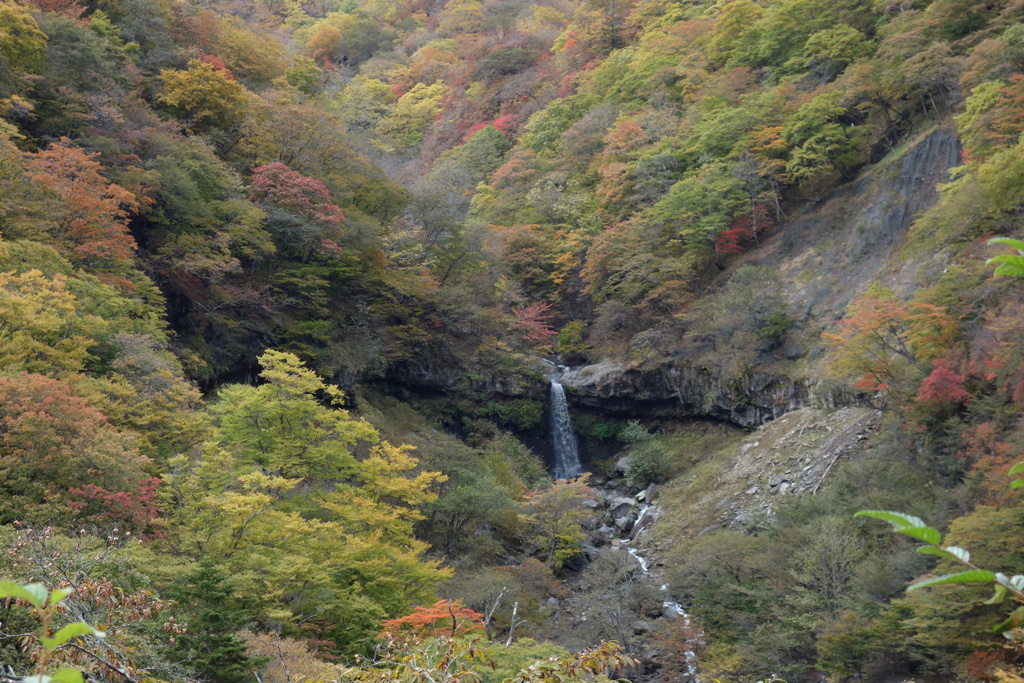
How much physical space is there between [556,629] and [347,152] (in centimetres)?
1936

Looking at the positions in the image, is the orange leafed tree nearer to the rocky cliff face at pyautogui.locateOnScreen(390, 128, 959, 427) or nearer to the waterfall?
the rocky cliff face at pyautogui.locateOnScreen(390, 128, 959, 427)

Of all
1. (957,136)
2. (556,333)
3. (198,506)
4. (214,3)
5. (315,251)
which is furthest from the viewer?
(214,3)

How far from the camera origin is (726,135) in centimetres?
2583

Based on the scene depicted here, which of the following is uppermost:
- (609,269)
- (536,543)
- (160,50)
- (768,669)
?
(160,50)

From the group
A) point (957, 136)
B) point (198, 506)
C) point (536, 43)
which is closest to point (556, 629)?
point (198, 506)

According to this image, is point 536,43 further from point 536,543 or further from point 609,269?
point 536,543

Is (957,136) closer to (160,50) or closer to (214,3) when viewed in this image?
(160,50)

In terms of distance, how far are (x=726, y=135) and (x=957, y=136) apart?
7.92 metres

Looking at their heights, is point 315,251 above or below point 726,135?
below

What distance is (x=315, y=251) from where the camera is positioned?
2298 cm

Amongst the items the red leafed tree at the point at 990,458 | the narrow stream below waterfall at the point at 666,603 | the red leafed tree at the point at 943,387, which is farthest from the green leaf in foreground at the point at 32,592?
the red leafed tree at the point at 943,387

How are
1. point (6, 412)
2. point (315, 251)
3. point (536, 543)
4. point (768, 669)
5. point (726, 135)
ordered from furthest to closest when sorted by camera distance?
point (726, 135)
point (315, 251)
point (536, 543)
point (768, 669)
point (6, 412)

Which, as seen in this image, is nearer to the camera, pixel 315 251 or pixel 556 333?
pixel 315 251

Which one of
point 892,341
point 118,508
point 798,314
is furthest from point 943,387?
point 118,508
